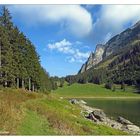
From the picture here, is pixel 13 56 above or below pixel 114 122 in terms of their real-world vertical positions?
above

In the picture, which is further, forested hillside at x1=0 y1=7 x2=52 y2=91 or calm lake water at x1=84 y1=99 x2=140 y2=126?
calm lake water at x1=84 y1=99 x2=140 y2=126

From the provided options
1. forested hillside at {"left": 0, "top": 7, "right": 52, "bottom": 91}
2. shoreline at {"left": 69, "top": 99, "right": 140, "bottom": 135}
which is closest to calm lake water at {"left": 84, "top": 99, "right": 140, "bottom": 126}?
shoreline at {"left": 69, "top": 99, "right": 140, "bottom": 135}

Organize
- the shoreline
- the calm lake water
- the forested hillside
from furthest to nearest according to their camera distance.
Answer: the calm lake water < the forested hillside < the shoreline

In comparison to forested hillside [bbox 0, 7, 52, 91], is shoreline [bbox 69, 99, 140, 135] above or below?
below

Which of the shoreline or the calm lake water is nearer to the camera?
the shoreline

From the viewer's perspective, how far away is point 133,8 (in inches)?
1294

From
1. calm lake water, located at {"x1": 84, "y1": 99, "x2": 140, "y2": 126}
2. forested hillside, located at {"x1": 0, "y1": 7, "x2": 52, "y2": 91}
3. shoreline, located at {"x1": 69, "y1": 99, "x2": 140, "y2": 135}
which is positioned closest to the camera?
shoreline, located at {"x1": 69, "y1": 99, "x2": 140, "y2": 135}

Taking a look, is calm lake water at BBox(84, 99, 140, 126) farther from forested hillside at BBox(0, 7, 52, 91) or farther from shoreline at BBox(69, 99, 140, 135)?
forested hillside at BBox(0, 7, 52, 91)

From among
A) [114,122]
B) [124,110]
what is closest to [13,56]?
[114,122]

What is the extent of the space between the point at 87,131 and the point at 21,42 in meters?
46.5

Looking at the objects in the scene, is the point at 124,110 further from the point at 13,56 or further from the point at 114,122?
the point at 114,122

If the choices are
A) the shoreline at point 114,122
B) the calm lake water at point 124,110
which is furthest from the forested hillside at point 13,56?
the calm lake water at point 124,110
